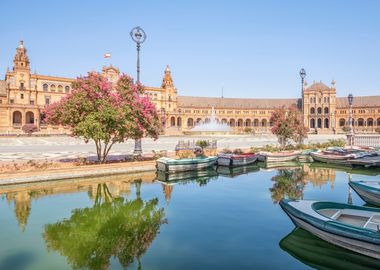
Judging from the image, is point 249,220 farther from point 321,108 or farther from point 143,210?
point 321,108

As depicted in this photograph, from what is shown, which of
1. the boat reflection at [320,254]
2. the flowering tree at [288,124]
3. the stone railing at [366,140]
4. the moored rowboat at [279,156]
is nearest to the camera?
the boat reflection at [320,254]

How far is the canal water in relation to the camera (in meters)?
8.13

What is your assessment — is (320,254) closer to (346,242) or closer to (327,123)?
(346,242)

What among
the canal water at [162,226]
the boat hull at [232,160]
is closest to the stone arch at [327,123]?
the boat hull at [232,160]

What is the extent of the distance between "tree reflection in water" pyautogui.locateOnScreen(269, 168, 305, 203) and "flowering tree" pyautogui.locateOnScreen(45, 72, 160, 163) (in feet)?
29.9

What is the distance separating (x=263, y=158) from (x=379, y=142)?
2336 cm

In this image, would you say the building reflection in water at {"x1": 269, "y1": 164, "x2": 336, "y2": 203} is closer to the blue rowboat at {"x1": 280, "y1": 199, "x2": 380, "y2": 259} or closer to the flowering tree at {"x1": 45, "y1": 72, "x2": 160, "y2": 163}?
the blue rowboat at {"x1": 280, "y1": 199, "x2": 380, "y2": 259}

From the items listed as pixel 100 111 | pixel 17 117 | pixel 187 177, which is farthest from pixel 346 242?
pixel 17 117

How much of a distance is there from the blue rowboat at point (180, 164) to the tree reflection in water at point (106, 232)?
6.89 meters

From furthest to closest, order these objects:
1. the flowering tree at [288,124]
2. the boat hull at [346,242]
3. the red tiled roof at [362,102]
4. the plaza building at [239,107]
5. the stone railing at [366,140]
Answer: the red tiled roof at [362,102], the plaza building at [239,107], the stone railing at [366,140], the flowering tree at [288,124], the boat hull at [346,242]

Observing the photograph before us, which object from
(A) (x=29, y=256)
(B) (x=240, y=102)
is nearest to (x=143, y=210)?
(A) (x=29, y=256)

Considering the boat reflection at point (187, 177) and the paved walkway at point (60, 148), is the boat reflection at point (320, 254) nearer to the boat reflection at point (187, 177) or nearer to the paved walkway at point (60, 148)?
the boat reflection at point (187, 177)

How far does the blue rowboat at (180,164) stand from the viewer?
21.1 metres

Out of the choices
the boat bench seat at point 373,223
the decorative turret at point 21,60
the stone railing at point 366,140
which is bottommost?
the boat bench seat at point 373,223
